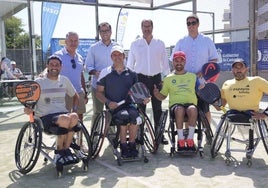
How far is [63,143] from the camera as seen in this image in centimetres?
406

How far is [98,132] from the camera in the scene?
4.54 metres

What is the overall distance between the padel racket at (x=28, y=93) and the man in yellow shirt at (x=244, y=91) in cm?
211

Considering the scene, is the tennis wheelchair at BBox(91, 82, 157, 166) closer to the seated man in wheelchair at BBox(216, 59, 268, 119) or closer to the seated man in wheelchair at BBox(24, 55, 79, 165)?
the seated man in wheelchair at BBox(24, 55, 79, 165)

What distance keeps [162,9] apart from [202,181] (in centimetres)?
586

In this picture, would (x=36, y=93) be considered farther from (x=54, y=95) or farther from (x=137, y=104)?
(x=137, y=104)

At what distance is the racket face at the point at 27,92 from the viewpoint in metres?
3.92

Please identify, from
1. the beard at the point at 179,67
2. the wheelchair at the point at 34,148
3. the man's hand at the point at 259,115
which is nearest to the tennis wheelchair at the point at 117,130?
the wheelchair at the point at 34,148

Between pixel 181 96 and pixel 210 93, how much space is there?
37 centimetres

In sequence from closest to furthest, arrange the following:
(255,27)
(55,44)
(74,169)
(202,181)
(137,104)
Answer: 1. (202,181)
2. (74,169)
3. (137,104)
4. (255,27)
5. (55,44)

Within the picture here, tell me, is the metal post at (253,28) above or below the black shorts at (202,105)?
above

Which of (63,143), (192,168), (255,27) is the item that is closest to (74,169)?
(63,143)

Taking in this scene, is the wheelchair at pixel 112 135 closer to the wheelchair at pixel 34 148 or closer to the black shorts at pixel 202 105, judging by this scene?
the wheelchair at pixel 34 148

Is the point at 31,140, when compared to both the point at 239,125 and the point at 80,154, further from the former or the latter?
the point at 239,125

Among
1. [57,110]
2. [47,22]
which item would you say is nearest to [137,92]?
[57,110]
